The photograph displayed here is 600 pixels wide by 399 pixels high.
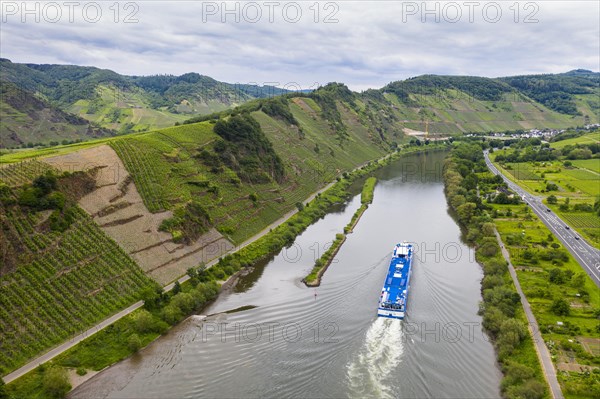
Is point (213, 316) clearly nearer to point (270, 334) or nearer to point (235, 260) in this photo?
point (270, 334)

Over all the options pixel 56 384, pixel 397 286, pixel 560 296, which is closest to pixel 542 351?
pixel 560 296

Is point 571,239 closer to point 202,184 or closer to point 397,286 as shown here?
point 397,286

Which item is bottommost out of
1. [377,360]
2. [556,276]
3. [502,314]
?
[377,360]

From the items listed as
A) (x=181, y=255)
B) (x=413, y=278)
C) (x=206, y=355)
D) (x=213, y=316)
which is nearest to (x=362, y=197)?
(x=413, y=278)

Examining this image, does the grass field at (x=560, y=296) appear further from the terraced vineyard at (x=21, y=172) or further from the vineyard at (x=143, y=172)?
the terraced vineyard at (x=21, y=172)

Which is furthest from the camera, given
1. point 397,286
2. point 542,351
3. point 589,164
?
point 589,164

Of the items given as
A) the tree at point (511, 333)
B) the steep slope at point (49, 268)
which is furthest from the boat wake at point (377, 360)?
the steep slope at point (49, 268)
